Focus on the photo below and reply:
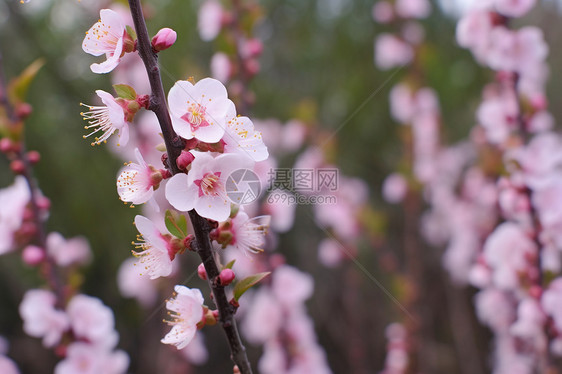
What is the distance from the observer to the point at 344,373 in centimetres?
329

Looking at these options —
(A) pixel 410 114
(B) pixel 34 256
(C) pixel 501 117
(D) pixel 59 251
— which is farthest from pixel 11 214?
(A) pixel 410 114

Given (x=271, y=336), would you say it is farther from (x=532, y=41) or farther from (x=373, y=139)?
(x=373, y=139)

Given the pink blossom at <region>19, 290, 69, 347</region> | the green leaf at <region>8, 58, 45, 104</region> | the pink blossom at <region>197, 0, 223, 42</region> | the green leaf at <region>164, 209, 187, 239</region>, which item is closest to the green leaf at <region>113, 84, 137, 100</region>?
the green leaf at <region>164, 209, 187, 239</region>

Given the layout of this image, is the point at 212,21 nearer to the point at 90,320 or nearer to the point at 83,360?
the point at 90,320

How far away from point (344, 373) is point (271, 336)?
1.56 meters

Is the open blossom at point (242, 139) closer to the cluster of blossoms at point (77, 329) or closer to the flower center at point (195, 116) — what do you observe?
the flower center at point (195, 116)

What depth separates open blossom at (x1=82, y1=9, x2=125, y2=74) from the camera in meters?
0.87

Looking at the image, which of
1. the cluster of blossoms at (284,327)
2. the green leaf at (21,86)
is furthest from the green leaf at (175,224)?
the cluster of blossoms at (284,327)

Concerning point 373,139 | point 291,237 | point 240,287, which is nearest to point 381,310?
point 291,237

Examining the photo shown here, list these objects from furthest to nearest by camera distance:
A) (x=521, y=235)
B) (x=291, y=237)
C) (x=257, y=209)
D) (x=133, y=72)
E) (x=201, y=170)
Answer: (x=291, y=237)
(x=133, y=72)
(x=257, y=209)
(x=521, y=235)
(x=201, y=170)

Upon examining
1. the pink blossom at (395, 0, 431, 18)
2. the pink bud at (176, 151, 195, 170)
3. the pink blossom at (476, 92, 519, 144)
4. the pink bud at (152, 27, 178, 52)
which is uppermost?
the pink blossom at (395, 0, 431, 18)

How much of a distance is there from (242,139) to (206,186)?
108mm

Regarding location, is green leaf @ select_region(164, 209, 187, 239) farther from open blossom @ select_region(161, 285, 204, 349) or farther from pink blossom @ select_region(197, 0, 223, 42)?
pink blossom @ select_region(197, 0, 223, 42)

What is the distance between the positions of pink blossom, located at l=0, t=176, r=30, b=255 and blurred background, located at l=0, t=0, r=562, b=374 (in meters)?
1.25
